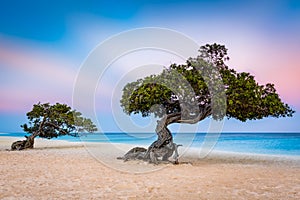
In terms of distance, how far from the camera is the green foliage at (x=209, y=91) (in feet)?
35.8

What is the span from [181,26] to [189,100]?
4.95 meters

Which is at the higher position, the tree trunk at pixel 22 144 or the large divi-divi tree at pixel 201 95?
the large divi-divi tree at pixel 201 95

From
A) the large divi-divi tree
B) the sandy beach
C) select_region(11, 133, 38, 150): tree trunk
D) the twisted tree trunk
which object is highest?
the large divi-divi tree

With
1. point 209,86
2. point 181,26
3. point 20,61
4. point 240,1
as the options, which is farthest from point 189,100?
point 20,61

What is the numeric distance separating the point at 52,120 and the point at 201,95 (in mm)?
14378

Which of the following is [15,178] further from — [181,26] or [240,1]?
[240,1]

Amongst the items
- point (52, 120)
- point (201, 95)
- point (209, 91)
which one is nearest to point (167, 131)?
point (201, 95)

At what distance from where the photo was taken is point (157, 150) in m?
12.3

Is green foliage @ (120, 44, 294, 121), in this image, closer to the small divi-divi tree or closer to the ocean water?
the ocean water

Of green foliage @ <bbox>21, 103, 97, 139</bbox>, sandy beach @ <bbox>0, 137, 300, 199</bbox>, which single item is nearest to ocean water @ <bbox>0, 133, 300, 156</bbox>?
green foliage @ <bbox>21, 103, 97, 139</bbox>

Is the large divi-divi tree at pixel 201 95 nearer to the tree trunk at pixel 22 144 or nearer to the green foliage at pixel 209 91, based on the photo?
the green foliage at pixel 209 91

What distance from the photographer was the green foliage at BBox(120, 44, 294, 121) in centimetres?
1090

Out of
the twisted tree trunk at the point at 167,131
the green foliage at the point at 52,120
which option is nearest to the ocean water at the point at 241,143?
the green foliage at the point at 52,120

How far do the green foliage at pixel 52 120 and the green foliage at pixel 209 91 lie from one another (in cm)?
1114
